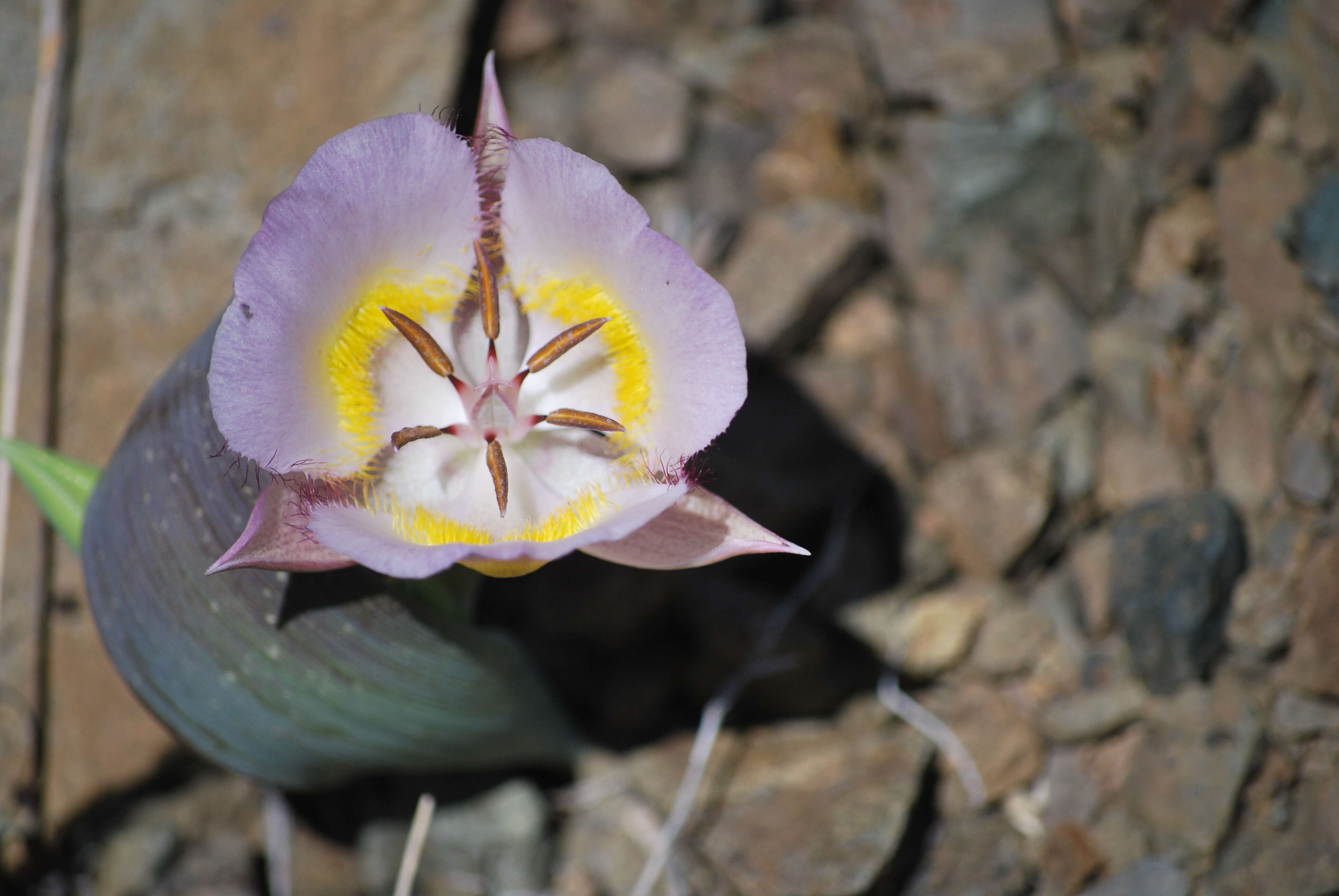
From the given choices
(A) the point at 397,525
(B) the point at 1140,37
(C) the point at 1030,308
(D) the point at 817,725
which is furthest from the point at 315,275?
(B) the point at 1140,37

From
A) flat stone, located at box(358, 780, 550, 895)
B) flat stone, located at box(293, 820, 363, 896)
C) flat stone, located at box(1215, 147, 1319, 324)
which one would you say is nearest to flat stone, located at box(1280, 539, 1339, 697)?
flat stone, located at box(1215, 147, 1319, 324)

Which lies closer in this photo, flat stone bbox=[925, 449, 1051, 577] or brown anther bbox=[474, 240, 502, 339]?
brown anther bbox=[474, 240, 502, 339]

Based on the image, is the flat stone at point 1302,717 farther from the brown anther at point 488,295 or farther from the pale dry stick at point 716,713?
the brown anther at point 488,295

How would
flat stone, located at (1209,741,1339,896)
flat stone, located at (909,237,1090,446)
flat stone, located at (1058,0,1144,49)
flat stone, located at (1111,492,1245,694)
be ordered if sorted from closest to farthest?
flat stone, located at (1209,741,1339,896)
flat stone, located at (1111,492,1245,694)
flat stone, located at (909,237,1090,446)
flat stone, located at (1058,0,1144,49)

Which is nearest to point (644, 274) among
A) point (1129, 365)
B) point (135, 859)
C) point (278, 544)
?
point (278, 544)

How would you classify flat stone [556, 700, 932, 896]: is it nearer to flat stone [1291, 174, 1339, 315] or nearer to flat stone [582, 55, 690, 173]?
flat stone [1291, 174, 1339, 315]

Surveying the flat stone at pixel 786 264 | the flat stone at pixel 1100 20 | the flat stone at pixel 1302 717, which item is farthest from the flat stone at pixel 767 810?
the flat stone at pixel 1100 20
